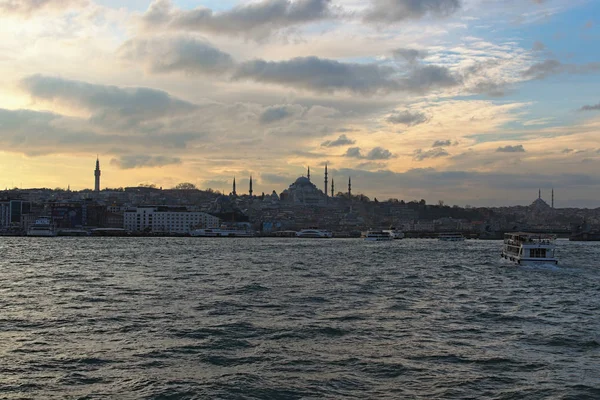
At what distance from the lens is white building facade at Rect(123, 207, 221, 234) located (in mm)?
114188

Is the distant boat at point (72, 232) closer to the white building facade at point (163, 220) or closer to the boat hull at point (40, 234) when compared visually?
the boat hull at point (40, 234)

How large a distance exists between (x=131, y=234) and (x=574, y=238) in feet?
235

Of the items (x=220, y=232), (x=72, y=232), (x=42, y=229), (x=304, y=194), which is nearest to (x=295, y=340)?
(x=42, y=229)

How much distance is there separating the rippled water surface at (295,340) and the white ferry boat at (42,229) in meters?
73.5

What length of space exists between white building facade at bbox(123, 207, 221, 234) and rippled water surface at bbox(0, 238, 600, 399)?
93559 millimetres

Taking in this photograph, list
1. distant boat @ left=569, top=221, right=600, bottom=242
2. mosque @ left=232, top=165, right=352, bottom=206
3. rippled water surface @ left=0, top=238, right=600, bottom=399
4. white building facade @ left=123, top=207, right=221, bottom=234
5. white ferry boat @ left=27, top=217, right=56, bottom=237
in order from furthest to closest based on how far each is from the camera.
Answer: mosque @ left=232, top=165, right=352, bottom=206
white building facade @ left=123, top=207, right=221, bottom=234
distant boat @ left=569, top=221, right=600, bottom=242
white ferry boat @ left=27, top=217, right=56, bottom=237
rippled water surface @ left=0, top=238, right=600, bottom=399

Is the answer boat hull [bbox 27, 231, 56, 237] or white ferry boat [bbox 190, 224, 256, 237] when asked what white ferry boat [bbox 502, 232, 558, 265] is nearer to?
white ferry boat [bbox 190, 224, 256, 237]

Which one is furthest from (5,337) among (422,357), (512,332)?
(512,332)

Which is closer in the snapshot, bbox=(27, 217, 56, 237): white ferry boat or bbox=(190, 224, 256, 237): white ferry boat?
bbox=(27, 217, 56, 237): white ferry boat

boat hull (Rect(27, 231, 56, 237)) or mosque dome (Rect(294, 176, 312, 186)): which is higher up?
mosque dome (Rect(294, 176, 312, 186))

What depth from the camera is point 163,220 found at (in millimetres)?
116062

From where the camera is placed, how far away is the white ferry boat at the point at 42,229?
90375 mm

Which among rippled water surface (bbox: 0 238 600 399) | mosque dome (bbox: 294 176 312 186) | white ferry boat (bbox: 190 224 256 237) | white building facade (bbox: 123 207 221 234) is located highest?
mosque dome (bbox: 294 176 312 186)

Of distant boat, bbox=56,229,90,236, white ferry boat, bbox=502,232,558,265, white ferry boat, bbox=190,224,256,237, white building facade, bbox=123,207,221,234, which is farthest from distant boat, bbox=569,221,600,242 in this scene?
white ferry boat, bbox=502,232,558,265
